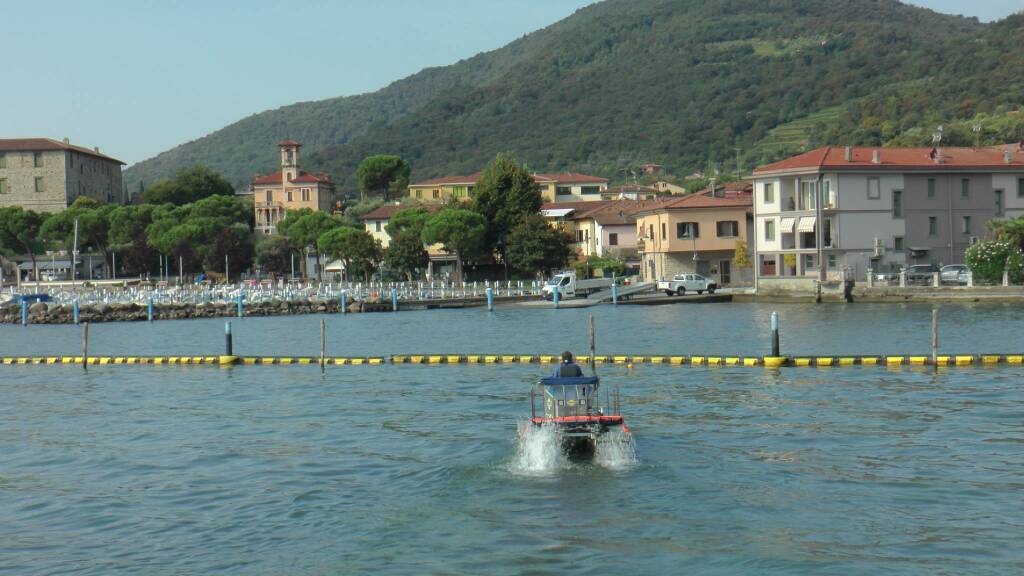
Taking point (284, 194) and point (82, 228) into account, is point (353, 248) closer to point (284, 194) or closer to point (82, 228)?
point (82, 228)

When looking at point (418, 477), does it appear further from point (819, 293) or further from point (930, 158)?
point (930, 158)

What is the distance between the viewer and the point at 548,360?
44781 millimetres

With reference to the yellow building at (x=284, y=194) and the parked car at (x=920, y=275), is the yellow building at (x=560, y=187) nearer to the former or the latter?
the yellow building at (x=284, y=194)

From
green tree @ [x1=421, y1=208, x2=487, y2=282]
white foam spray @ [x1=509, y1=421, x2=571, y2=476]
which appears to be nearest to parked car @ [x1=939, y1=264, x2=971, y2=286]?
green tree @ [x1=421, y1=208, x2=487, y2=282]

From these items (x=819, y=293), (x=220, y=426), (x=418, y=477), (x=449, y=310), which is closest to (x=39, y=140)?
(x=449, y=310)

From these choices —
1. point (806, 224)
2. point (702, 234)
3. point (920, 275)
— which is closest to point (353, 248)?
point (702, 234)

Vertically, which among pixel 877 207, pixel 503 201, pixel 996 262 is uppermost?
pixel 503 201

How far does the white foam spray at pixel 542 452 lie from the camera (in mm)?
24922

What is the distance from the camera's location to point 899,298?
71.7 meters

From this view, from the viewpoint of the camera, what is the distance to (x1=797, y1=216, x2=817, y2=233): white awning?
7900 centimetres

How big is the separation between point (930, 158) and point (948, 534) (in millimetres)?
67202

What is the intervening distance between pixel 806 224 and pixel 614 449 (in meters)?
57.6

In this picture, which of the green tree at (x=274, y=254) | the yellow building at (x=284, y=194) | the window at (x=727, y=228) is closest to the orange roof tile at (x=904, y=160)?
the window at (x=727, y=228)

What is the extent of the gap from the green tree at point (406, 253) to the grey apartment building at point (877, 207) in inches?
1294
